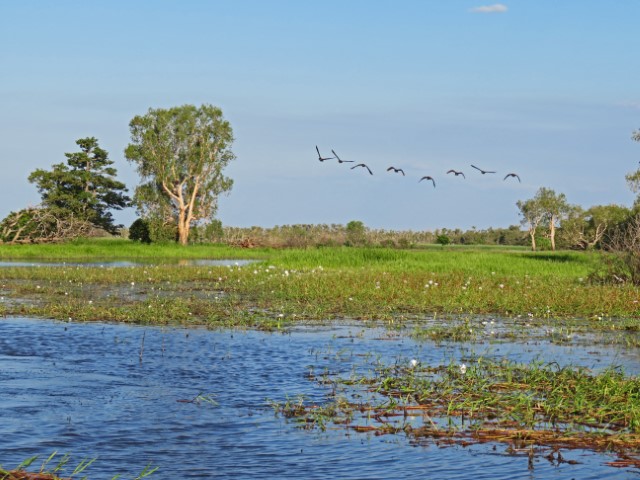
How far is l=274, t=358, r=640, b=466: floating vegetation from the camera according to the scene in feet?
30.1

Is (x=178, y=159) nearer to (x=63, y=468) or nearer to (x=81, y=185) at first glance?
(x=81, y=185)

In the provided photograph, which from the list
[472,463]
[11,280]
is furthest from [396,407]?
[11,280]

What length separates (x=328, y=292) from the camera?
24.9 metres

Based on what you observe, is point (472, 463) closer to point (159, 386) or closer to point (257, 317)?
point (159, 386)

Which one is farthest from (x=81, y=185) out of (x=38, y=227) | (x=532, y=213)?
(x=532, y=213)

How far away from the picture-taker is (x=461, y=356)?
47.5 feet

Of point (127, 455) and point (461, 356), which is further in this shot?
point (461, 356)

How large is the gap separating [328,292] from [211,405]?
1412cm

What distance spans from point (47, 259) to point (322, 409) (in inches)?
1769

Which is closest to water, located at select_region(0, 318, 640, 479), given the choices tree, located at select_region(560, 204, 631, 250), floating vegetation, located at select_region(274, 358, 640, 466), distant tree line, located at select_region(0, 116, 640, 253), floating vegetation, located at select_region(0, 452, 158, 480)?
floating vegetation, located at select_region(0, 452, 158, 480)

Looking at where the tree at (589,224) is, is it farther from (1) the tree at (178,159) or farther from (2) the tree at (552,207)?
(1) the tree at (178,159)

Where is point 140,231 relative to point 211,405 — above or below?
above

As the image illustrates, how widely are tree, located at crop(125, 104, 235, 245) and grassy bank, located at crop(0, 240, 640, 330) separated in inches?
1359

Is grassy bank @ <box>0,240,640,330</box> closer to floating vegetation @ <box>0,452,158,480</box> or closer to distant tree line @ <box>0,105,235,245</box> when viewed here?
floating vegetation @ <box>0,452,158,480</box>
